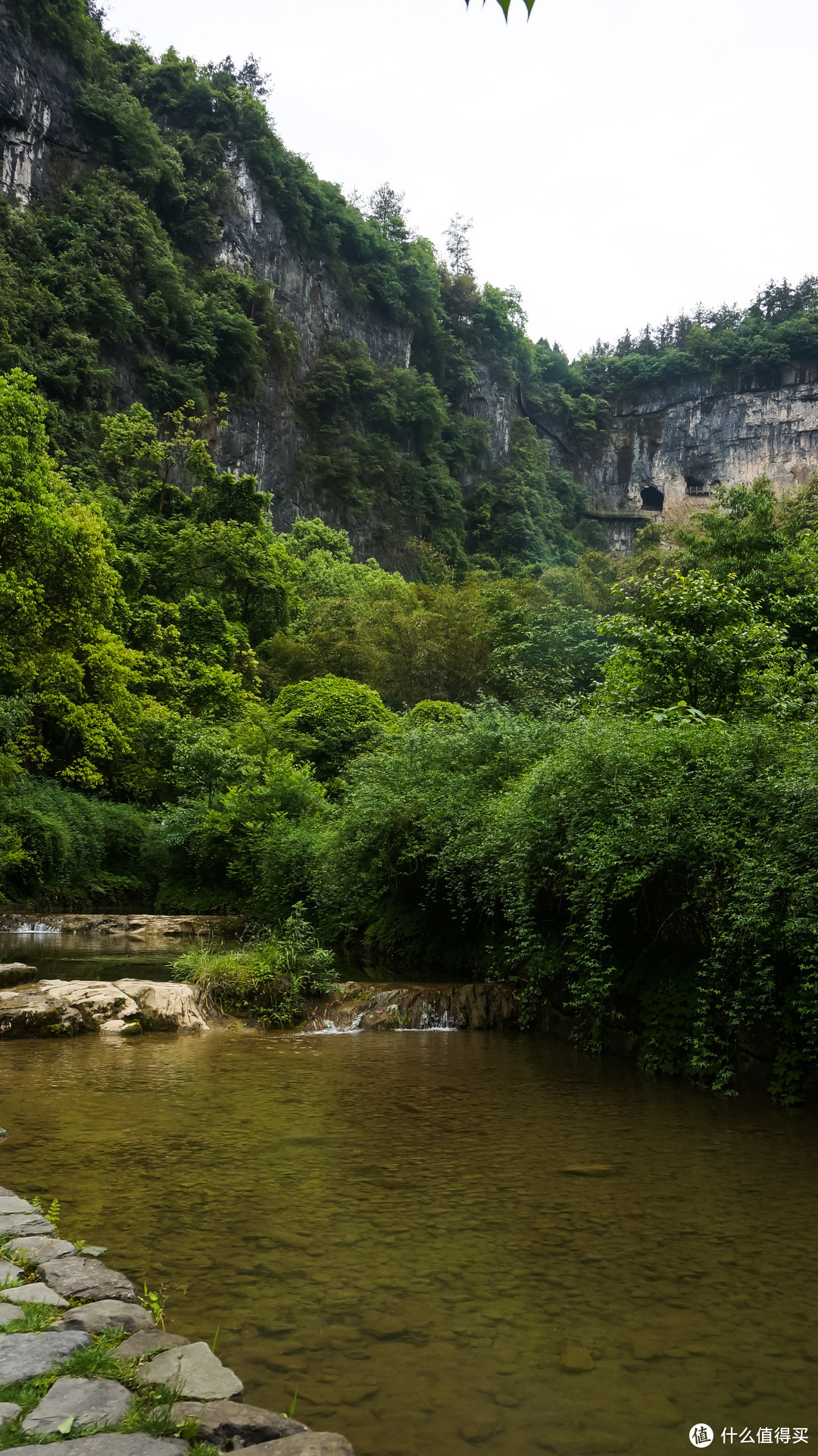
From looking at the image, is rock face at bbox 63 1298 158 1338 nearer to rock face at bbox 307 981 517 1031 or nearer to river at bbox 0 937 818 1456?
river at bbox 0 937 818 1456

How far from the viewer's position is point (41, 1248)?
3641 millimetres

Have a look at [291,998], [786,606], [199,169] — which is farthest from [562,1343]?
[199,169]

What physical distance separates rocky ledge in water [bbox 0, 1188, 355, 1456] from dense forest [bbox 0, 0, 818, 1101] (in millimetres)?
4641

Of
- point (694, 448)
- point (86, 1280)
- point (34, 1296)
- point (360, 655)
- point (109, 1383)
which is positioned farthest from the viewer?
point (694, 448)

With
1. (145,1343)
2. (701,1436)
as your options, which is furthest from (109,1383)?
(701,1436)

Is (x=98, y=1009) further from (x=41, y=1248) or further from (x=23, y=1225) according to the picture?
(x=41, y=1248)

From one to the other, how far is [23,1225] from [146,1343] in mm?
1283

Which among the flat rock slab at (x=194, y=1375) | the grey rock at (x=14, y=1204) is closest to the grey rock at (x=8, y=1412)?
the flat rock slab at (x=194, y=1375)

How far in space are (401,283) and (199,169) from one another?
16500mm

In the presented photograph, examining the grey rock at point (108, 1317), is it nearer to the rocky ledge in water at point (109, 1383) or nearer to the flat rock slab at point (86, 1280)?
the rocky ledge in water at point (109, 1383)

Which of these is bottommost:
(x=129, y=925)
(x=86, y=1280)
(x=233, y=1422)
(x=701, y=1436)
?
(x=129, y=925)

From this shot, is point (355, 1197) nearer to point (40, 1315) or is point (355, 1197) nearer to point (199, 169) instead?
point (40, 1315)

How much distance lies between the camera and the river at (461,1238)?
2.95m

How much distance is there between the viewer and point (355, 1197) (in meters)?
4.75
